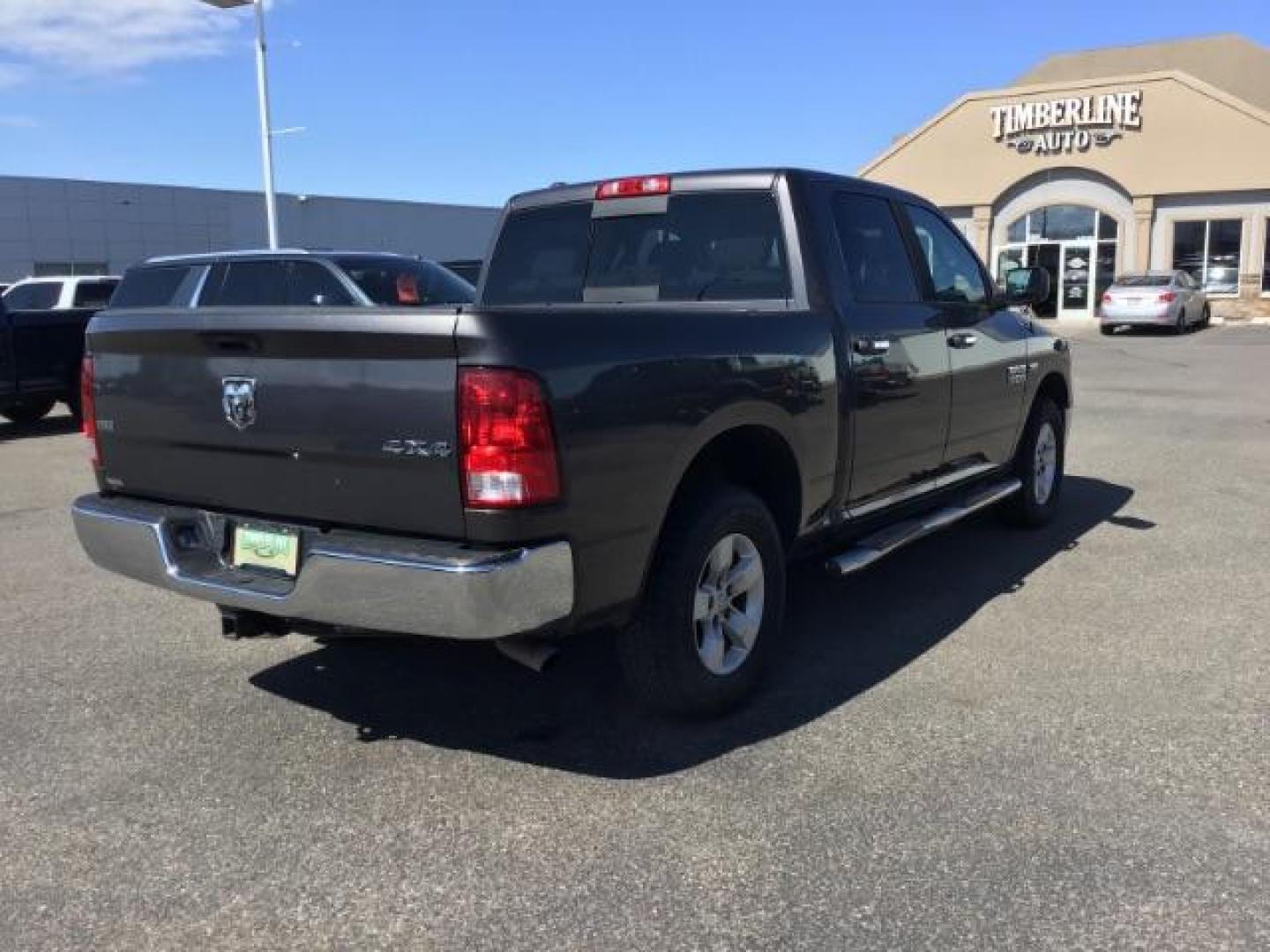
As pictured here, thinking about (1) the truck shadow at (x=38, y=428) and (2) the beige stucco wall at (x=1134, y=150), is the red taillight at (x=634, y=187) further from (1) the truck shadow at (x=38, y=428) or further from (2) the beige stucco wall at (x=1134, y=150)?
(2) the beige stucco wall at (x=1134, y=150)

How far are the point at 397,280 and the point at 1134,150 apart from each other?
Answer: 93.4 ft

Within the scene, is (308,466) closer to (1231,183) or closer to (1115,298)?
(1115,298)

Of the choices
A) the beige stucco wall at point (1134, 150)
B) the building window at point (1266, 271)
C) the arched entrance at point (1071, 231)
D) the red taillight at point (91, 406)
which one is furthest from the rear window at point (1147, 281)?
the red taillight at point (91, 406)

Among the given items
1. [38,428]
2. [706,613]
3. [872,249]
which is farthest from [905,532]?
[38,428]

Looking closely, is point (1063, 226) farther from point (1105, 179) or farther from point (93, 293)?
point (93, 293)

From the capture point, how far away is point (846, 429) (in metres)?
4.57

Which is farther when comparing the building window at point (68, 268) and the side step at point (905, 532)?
the building window at point (68, 268)

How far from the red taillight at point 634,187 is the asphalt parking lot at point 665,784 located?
2.02m

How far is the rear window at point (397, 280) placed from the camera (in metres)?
11.0

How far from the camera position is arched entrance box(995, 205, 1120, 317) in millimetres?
34469

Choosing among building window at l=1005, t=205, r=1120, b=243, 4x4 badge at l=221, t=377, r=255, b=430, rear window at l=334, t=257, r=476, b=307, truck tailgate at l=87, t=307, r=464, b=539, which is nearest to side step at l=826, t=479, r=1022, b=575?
truck tailgate at l=87, t=307, r=464, b=539

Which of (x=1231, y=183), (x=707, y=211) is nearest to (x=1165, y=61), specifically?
(x=1231, y=183)

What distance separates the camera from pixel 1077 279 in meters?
34.8

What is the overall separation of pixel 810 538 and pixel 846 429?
1.52 ft
